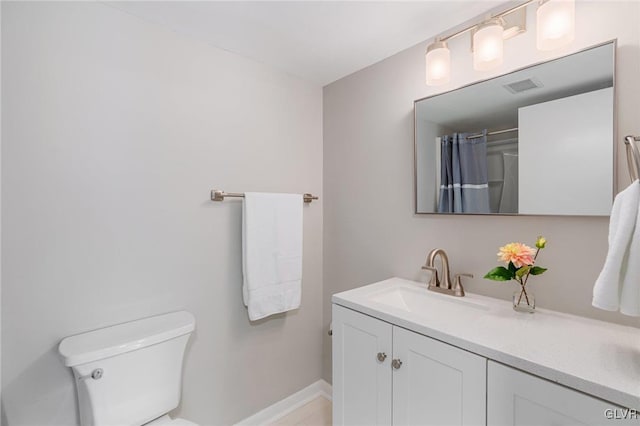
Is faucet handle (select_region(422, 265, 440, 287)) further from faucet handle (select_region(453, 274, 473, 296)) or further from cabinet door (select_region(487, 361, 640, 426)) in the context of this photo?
cabinet door (select_region(487, 361, 640, 426))

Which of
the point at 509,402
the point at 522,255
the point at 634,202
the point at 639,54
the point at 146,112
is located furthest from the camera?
the point at 146,112

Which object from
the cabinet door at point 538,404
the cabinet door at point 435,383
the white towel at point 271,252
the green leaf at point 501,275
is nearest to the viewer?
the cabinet door at point 538,404

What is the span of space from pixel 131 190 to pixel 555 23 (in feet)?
6.10

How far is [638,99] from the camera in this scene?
101 centimetres

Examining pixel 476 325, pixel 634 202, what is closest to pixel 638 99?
pixel 634 202

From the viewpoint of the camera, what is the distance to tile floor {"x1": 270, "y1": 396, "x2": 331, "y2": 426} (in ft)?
6.12

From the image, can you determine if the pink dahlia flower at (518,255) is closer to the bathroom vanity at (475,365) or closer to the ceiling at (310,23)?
the bathroom vanity at (475,365)

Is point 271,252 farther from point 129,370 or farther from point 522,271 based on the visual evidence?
point 522,271

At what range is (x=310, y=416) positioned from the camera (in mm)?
1928

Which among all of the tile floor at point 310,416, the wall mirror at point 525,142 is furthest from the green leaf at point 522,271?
the tile floor at point 310,416

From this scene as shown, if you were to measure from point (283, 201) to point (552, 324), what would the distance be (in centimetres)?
139

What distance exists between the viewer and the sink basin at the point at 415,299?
1362 mm

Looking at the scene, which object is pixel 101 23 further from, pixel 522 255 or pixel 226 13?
pixel 522 255

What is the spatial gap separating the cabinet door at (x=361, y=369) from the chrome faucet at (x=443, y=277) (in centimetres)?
42
